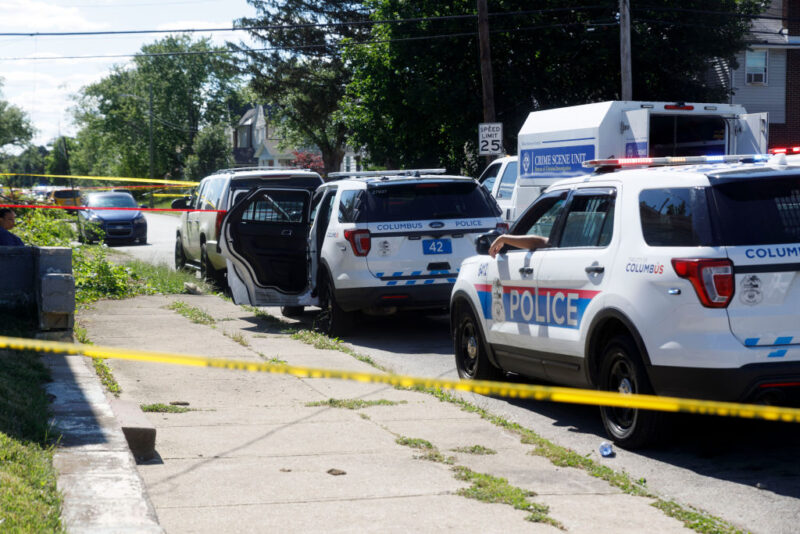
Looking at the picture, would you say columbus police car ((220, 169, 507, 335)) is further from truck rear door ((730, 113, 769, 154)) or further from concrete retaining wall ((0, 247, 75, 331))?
truck rear door ((730, 113, 769, 154))

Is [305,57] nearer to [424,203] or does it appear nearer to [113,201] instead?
[113,201]

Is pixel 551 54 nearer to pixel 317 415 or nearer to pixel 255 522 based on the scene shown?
pixel 317 415

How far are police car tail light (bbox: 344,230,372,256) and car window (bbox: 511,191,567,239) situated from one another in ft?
11.5

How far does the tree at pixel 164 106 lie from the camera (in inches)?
3504

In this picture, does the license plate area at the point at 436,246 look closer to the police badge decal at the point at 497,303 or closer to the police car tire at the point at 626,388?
the police badge decal at the point at 497,303

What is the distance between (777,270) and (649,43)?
23252 millimetres

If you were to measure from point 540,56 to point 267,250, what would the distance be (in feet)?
56.5

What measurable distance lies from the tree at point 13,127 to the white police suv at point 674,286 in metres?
113

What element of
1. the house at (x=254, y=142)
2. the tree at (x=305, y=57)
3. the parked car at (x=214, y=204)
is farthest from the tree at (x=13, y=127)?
the parked car at (x=214, y=204)

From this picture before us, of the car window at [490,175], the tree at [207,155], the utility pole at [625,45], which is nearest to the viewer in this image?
the car window at [490,175]

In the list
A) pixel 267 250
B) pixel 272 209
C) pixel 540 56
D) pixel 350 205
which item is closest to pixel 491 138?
pixel 540 56

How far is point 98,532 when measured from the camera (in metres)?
4.41

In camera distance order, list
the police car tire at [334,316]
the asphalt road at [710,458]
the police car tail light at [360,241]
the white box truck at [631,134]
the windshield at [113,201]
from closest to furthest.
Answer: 1. the asphalt road at [710,458]
2. the police car tail light at [360,241]
3. the police car tire at [334,316]
4. the white box truck at [631,134]
5. the windshield at [113,201]

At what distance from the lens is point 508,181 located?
58.6ft
